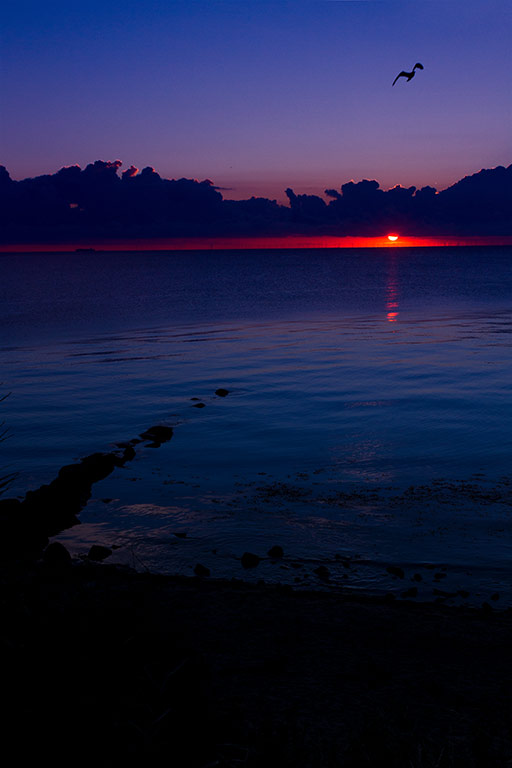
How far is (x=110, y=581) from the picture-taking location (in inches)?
369

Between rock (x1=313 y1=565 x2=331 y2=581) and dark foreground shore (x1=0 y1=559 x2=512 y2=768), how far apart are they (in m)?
0.95

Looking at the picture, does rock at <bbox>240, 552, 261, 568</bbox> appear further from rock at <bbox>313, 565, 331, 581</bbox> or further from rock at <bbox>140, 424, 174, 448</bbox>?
rock at <bbox>140, 424, 174, 448</bbox>

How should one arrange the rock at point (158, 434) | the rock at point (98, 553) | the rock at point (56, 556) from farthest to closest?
the rock at point (158, 434)
the rock at point (98, 553)
the rock at point (56, 556)

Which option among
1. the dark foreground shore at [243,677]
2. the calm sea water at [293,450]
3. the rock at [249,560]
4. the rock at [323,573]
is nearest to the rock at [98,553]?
the calm sea water at [293,450]

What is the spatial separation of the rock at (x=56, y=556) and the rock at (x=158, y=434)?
8357mm

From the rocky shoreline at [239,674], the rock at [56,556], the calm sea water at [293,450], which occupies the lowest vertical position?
the calm sea water at [293,450]

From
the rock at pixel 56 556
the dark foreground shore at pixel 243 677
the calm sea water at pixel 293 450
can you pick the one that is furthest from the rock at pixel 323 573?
the rock at pixel 56 556

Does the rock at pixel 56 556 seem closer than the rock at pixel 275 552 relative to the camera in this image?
Yes

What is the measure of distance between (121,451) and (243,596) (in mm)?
10015

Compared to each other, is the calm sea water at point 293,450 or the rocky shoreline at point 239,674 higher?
the rocky shoreline at point 239,674

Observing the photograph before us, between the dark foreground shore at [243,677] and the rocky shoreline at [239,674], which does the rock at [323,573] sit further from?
the dark foreground shore at [243,677]

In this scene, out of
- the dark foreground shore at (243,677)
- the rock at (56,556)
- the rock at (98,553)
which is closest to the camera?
the dark foreground shore at (243,677)

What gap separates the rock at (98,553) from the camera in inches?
427

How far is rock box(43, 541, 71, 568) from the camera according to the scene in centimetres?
1003
